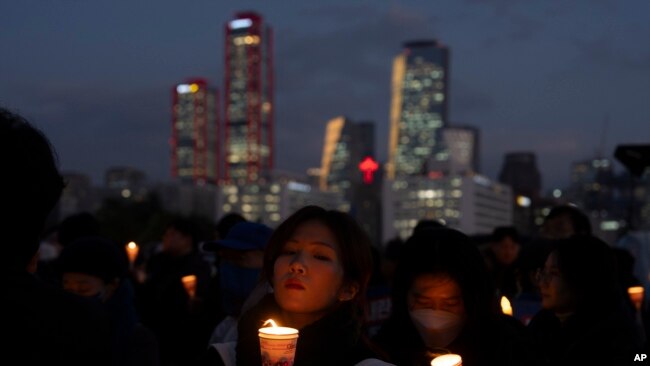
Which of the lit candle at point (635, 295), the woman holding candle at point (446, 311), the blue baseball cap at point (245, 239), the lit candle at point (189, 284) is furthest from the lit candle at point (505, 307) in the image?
the lit candle at point (189, 284)

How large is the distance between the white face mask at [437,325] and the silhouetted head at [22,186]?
1.71 m

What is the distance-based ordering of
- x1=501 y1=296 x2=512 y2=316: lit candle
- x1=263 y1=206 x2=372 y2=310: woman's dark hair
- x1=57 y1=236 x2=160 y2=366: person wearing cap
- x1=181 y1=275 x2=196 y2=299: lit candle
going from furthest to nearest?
x1=181 y1=275 x2=196 y2=299: lit candle, x1=57 y1=236 x2=160 y2=366: person wearing cap, x1=501 y1=296 x2=512 y2=316: lit candle, x1=263 y1=206 x2=372 y2=310: woman's dark hair

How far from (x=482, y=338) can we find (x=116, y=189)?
593 feet

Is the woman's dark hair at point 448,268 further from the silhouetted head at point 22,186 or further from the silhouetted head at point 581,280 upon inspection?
the silhouetted head at point 22,186

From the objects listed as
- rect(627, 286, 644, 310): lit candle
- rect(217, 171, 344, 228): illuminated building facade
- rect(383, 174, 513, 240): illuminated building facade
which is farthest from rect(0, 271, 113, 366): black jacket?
rect(383, 174, 513, 240): illuminated building facade

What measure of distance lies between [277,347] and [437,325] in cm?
123

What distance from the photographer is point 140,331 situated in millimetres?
3668

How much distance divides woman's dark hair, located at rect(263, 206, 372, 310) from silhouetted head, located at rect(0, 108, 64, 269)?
108 cm

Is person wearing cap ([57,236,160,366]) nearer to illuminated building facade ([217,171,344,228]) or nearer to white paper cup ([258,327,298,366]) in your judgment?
white paper cup ([258,327,298,366])

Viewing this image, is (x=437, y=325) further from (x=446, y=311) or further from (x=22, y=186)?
(x=22, y=186)

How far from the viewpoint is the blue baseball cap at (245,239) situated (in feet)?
15.5

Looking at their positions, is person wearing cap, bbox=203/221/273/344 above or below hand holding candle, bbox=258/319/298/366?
below

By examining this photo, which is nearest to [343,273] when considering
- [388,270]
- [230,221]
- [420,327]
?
[420,327]

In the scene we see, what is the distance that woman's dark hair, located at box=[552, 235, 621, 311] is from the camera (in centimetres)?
385
